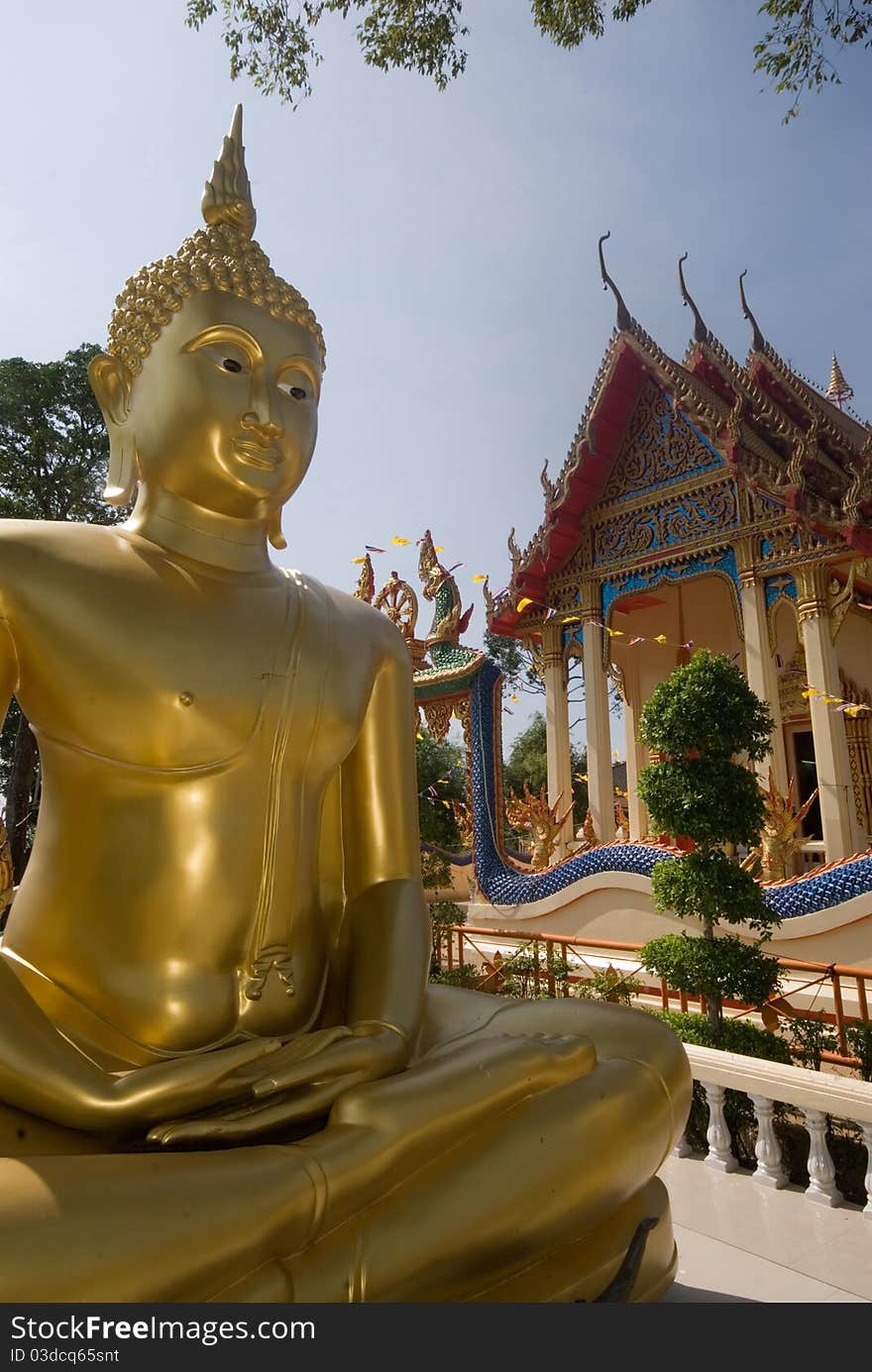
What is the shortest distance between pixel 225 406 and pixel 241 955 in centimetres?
111

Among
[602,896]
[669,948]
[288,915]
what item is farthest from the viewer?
[602,896]

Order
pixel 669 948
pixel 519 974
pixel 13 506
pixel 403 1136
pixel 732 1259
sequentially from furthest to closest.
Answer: pixel 13 506 → pixel 519 974 → pixel 669 948 → pixel 732 1259 → pixel 403 1136

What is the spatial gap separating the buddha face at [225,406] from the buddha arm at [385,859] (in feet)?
1.64

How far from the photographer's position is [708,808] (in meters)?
4.73

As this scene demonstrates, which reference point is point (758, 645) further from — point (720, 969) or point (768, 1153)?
point (768, 1153)

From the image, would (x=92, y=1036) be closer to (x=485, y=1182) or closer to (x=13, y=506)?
(x=485, y=1182)

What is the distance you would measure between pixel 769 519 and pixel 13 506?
830 cm

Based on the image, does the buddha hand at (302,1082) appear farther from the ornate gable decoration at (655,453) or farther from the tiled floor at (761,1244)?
the ornate gable decoration at (655,453)

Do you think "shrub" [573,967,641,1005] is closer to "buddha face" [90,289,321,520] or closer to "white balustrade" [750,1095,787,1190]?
"white balustrade" [750,1095,787,1190]

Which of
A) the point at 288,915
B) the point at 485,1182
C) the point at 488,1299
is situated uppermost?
the point at 288,915

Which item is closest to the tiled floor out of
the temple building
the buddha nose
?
the buddha nose

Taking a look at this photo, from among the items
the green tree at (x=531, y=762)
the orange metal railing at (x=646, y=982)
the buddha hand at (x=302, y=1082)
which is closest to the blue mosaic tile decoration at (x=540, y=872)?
the orange metal railing at (x=646, y=982)

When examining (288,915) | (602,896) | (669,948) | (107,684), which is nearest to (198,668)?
(107,684)

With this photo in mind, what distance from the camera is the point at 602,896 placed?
323 inches
